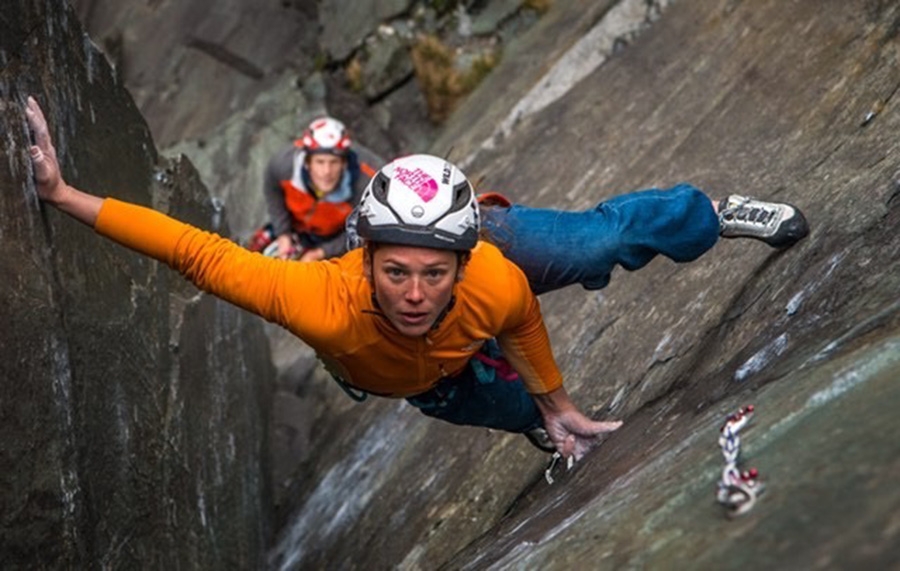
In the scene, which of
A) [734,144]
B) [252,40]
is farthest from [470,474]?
[252,40]

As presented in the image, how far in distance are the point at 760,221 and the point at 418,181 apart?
210cm

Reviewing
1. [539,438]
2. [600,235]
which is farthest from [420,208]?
[539,438]

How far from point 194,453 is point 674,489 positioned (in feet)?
13.5

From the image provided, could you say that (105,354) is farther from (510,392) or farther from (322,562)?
(322,562)

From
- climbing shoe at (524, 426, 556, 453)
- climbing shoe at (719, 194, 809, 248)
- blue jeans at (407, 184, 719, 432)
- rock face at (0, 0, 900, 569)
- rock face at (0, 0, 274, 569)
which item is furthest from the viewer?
climbing shoe at (524, 426, 556, 453)

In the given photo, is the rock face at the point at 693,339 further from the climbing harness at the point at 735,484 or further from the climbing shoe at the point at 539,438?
the climbing shoe at the point at 539,438

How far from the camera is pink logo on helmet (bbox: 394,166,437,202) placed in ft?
18.6

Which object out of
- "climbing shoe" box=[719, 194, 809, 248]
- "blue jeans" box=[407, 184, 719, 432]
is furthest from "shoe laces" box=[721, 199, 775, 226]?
"blue jeans" box=[407, 184, 719, 432]

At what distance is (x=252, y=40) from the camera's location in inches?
806

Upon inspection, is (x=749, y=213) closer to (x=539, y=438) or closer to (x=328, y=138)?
(x=539, y=438)

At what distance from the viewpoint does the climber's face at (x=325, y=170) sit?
12.1 meters

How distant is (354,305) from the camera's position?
5852 mm

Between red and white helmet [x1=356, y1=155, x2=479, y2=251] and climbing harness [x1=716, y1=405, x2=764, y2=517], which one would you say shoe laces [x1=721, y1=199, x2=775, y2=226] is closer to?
red and white helmet [x1=356, y1=155, x2=479, y2=251]

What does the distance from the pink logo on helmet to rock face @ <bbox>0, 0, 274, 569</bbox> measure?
5.03 feet
